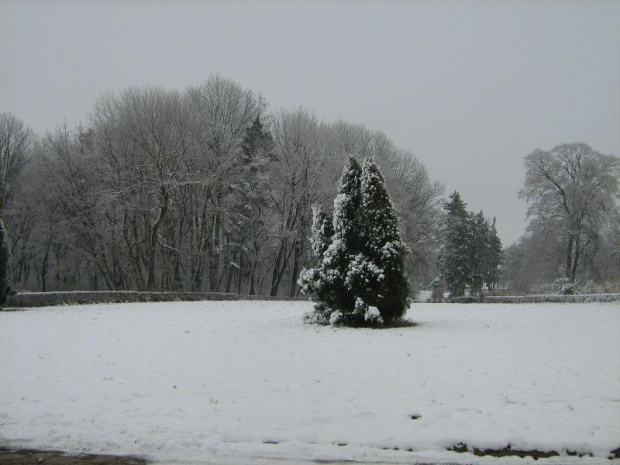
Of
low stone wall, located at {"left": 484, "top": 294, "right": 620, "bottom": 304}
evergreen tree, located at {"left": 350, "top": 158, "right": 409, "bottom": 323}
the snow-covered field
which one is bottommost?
the snow-covered field

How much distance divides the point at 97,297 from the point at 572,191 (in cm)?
3340

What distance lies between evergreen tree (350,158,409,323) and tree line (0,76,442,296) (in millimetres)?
18368

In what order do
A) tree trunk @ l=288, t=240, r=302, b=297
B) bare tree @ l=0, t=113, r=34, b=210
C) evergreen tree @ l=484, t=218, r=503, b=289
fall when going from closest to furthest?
tree trunk @ l=288, t=240, r=302, b=297
bare tree @ l=0, t=113, r=34, b=210
evergreen tree @ l=484, t=218, r=503, b=289

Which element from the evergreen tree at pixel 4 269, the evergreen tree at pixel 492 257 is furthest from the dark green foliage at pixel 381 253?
the evergreen tree at pixel 492 257

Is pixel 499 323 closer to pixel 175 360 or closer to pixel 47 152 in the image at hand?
pixel 175 360

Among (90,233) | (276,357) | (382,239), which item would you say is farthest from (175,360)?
(90,233)

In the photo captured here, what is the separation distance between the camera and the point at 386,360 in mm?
9359

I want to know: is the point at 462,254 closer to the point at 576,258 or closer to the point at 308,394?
the point at 576,258

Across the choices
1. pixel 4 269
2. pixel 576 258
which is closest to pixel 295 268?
pixel 576 258

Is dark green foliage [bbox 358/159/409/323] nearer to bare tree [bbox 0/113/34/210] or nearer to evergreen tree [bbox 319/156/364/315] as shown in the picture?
evergreen tree [bbox 319/156/364/315]

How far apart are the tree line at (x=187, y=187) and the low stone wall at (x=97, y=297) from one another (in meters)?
4.60

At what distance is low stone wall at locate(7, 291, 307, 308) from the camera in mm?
20959

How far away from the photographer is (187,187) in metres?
34.2

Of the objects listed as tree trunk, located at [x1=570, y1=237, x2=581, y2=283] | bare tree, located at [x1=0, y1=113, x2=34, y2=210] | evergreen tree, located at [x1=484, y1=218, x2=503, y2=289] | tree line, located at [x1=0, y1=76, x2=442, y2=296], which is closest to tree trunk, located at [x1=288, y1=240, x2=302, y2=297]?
tree line, located at [x1=0, y1=76, x2=442, y2=296]
